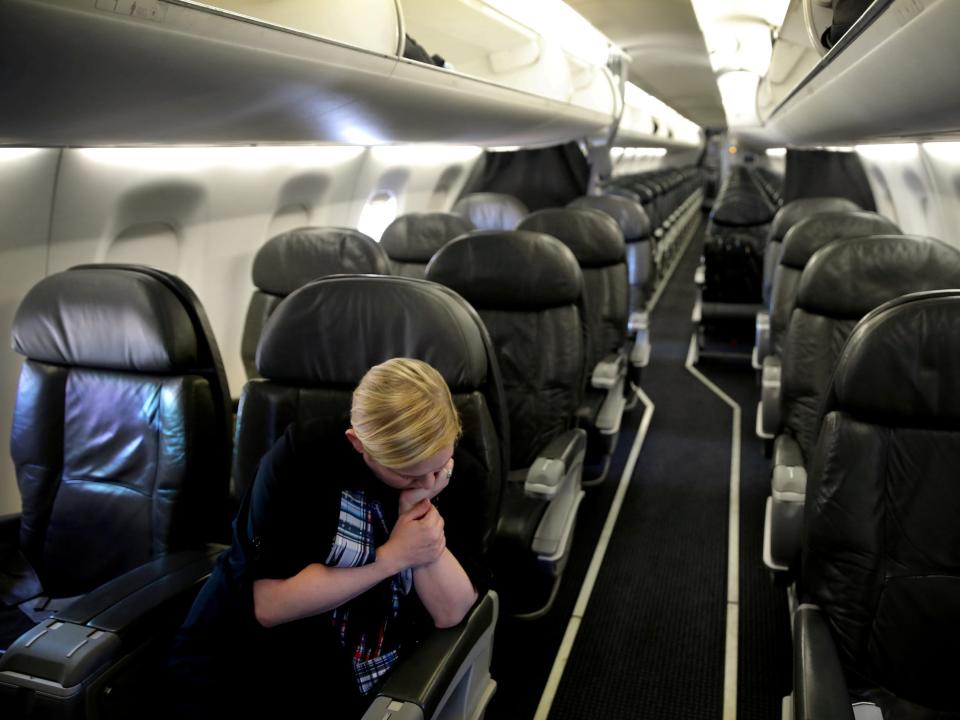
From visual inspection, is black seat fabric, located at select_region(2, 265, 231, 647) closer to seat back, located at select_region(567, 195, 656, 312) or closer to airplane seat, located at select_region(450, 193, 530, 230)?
seat back, located at select_region(567, 195, 656, 312)

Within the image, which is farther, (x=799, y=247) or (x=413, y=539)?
(x=799, y=247)

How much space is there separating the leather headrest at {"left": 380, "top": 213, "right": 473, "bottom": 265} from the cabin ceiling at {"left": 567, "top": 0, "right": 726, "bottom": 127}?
179 centimetres

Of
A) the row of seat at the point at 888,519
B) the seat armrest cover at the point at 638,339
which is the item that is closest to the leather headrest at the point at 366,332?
the row of seat at the point at 888,519

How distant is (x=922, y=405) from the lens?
172 cm

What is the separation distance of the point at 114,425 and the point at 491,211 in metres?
4.84

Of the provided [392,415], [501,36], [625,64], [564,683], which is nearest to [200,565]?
[392,415]

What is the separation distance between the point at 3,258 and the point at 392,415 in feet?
7.42

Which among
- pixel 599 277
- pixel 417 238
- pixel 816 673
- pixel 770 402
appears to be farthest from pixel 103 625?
pixel 417 238

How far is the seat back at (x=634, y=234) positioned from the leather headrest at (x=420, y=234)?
5.16 ft

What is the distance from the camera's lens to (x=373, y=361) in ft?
6.76

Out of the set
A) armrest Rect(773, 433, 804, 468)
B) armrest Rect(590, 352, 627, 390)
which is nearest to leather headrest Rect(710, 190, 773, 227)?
armrest Rect(590, 352, 627, 390)

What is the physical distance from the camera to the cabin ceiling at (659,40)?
549cm

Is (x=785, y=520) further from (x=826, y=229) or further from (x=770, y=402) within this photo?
(x=826, y=229)

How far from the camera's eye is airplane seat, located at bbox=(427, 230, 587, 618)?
309cm
